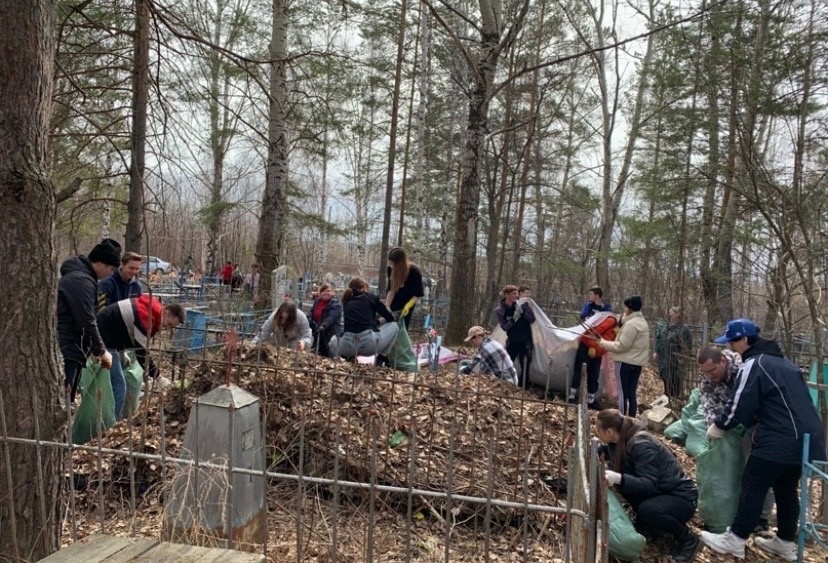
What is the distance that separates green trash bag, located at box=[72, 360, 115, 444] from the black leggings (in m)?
4.99

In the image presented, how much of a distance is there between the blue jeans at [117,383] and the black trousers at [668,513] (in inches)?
158

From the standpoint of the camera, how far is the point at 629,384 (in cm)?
657

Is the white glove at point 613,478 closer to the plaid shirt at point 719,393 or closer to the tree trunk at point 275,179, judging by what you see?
the plaid shirt at point 719,393

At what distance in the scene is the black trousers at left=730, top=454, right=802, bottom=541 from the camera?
13.2 ft

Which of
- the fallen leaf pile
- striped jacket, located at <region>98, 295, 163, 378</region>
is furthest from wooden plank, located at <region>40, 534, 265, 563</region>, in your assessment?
striped jacket, located at <region>98, 295, 163, 378</region>

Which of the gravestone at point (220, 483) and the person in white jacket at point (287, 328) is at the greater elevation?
the person in white jacket at point (287, 328)

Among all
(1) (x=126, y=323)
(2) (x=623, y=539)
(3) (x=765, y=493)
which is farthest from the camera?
(1) (x=126, y=323)

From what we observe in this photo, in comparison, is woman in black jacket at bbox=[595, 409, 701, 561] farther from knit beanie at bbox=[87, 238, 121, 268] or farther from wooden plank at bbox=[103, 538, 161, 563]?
knit beanie at bbox=[87, 238, 121, 268]

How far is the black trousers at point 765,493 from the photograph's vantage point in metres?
4.03

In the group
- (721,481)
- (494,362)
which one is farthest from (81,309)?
(721,481)

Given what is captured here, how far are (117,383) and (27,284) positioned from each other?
252 cm

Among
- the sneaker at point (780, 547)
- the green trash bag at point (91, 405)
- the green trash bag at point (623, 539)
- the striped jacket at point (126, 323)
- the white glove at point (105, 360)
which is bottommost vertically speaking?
the sneaker at point (780, 547)

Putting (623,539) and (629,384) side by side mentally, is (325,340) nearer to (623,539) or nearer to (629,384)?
(629,384)

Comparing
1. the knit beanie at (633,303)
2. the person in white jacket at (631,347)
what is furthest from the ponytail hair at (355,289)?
the knit beanie at (633,303)
